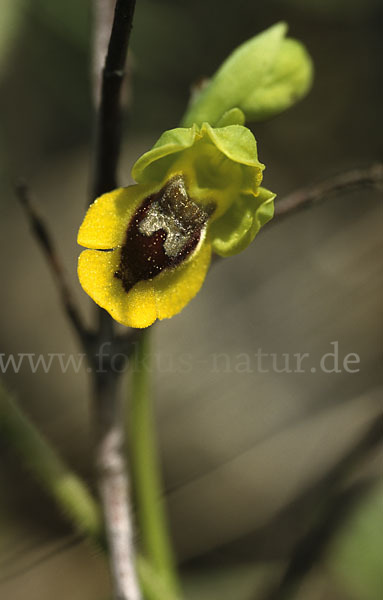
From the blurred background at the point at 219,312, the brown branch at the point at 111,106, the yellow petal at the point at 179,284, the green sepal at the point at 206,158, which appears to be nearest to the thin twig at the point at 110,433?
the brown branch at the point at 111,106

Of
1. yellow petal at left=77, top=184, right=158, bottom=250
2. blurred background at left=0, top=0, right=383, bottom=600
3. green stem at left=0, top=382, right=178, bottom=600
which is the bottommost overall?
blurred background at left=0, top=0, right=383, bottom=600

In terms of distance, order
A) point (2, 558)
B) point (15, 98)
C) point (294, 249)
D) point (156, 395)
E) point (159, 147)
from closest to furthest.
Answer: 1. point (159, 147)
2. point (2, 558)
3. point (156, 395)
4. point (294, 249)
5. point (15, 98)

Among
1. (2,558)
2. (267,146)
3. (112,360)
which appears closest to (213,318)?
(267,146)

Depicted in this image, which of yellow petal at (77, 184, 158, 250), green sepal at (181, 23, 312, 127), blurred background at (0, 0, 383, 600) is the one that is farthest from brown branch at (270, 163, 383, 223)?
blurred background at (0, 0, 383, 600)

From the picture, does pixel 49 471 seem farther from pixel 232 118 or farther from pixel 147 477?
pixel 232 118

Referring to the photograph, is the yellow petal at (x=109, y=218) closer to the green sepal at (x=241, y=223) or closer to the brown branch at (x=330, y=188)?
the green sepal at (x=241, y=223)

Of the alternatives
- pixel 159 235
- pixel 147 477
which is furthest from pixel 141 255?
pixel 147 477

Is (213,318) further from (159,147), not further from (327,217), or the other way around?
(159,147)

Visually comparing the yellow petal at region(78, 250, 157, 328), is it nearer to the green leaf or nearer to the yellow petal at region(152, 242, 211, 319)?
the yellow petal at region(152, 242, 211, 319)
